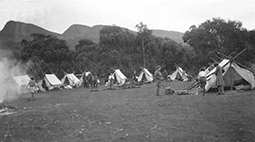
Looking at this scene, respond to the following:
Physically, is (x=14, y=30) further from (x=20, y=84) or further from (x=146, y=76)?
(x=146, y=76)

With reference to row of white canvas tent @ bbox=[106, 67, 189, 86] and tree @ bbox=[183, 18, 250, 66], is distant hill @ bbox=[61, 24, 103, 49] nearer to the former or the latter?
row of white canvas tent @ bbox=[106, 67, 189, 86]

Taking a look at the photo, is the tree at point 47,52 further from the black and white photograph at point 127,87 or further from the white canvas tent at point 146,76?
the white canvas tent at point 146,76

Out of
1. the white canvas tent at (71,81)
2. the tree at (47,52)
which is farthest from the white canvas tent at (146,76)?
the tree at (47,52)

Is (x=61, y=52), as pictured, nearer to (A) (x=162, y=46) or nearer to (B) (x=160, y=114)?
(A) (x=162, y=46)

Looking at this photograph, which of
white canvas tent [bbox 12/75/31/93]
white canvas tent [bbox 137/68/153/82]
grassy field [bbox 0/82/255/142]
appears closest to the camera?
grassy field [bbox 0/82/255/142]

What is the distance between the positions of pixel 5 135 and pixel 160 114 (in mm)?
4829

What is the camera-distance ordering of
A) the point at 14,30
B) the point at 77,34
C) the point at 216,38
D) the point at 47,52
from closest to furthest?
1. the point at 14,30
2. the point at 47,52
3. the point at 216,38
4. the point at 77,34

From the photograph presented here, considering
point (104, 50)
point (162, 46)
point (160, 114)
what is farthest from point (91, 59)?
point (160, 114)

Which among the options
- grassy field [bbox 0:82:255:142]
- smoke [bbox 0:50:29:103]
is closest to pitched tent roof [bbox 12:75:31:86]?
smoke [bbox 0:50:29:103]

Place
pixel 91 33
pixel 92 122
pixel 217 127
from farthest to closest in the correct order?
pixel 91 33 < pixel 92 122 < pixel 217 127

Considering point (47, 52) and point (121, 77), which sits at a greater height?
point (47, 52)

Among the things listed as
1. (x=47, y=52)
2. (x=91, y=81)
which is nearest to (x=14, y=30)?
(x=91, y=81)

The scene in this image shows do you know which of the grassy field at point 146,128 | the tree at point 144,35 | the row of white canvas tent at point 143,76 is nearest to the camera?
the grassy field at point 146,128

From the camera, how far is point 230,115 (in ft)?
22.2
